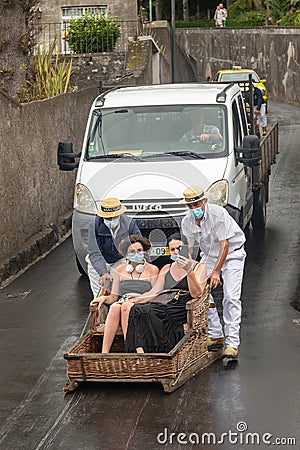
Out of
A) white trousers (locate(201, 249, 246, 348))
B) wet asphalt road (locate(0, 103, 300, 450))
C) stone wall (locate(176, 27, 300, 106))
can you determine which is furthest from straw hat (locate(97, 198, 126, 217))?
stone wall (locate(176, 27, 300, 106))

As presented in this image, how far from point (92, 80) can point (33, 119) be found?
15.4 m

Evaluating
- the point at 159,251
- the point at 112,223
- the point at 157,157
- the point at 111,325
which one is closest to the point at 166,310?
the point at 111,325

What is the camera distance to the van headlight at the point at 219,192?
1348 cm

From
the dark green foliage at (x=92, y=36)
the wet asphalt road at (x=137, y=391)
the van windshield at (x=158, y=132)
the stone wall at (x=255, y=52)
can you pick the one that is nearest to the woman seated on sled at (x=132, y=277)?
the wet asphalt road at (x=137, y=391)

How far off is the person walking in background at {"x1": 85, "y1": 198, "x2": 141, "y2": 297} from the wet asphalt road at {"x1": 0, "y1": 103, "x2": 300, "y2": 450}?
93 cm

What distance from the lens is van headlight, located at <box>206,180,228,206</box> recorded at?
13.5m

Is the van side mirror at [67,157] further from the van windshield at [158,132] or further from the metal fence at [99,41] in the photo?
the metal fence at [99,41]

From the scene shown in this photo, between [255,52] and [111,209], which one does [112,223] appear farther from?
[255,52]

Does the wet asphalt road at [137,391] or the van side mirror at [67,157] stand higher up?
the van side mirror at [67,157]

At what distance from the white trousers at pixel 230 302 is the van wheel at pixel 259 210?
643 centimetres

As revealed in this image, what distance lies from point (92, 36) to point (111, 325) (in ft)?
80.2

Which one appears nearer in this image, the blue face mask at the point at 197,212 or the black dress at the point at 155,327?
the black dress at the point at 155,327

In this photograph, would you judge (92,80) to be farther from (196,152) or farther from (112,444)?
(112,444)

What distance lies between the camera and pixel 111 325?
32.9ft
